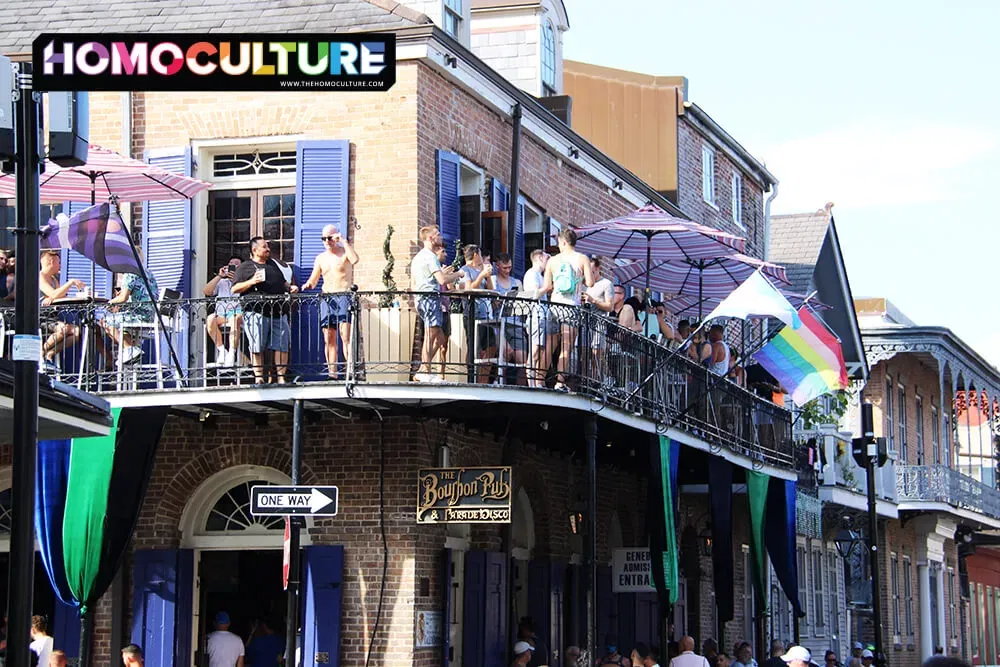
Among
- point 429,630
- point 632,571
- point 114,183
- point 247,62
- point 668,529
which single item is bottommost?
point 429,630

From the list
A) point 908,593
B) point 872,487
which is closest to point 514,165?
point 872,487

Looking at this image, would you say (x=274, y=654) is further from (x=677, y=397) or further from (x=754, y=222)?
(x=754, y=222)

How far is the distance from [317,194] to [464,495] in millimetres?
3607

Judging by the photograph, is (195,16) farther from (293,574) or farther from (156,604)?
(293,574)

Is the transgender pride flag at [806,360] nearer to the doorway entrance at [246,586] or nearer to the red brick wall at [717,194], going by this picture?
the red brick wall at [717,194]

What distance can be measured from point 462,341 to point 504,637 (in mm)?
4525

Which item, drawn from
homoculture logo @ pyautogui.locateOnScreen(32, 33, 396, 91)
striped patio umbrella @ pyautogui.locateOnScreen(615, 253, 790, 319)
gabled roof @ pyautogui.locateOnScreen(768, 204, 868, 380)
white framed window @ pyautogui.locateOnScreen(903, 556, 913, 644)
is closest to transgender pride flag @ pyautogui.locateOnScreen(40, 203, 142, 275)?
striped patio umbrella @ pyautogui.locateOnScreen(615, 253, 790, 319)

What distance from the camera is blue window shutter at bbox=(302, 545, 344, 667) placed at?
1747 cm

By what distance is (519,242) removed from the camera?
2081cm

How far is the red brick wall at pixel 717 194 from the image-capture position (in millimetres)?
28953

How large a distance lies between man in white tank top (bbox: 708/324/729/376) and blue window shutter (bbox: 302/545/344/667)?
6.85 metres

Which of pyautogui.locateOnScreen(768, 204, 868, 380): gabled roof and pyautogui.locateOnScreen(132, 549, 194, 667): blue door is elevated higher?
pyautogui.locateOnScreen(768, 204, 868, 380): gabled roof

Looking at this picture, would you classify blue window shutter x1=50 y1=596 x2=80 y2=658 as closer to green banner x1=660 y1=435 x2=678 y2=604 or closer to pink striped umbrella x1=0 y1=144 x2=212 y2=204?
pink striped umbrella x1=0 y1=144 x2=212 y2=204

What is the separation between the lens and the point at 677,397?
792 inches
